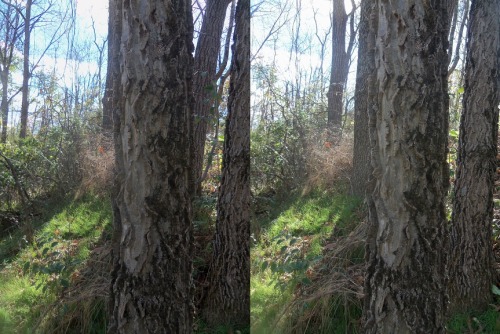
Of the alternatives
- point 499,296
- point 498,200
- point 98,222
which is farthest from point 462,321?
point 98,222

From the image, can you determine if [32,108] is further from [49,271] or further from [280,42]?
[280,42]

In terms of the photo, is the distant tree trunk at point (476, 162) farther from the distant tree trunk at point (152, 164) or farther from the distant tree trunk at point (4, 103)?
the distant tree trunk at point (4, 103)

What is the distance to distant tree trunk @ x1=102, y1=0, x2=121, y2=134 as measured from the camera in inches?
62.0

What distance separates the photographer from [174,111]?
1.62 m

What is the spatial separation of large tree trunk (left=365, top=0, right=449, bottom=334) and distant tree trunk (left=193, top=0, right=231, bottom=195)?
2.69 ft

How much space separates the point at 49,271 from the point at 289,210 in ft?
2.66

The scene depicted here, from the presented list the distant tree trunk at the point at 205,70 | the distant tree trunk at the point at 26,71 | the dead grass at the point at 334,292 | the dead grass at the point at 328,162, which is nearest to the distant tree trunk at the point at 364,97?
the dead grass at the point at 328,162

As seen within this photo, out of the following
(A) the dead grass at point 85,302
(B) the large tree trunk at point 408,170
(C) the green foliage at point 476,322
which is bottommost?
(C) the green foliage at point 476,322

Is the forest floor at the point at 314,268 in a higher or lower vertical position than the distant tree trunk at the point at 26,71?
lower

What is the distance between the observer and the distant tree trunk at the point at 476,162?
2754mm

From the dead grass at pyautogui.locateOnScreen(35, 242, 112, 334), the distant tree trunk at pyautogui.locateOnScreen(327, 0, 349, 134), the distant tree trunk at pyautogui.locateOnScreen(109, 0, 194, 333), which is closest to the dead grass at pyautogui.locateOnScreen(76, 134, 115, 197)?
the distant tree trunk at pyautogui.locateOnScreen(109, 0, 194, 333)

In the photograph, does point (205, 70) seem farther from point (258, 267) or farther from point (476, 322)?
point (476, 322)

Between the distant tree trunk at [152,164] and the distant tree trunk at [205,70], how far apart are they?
1.26ft

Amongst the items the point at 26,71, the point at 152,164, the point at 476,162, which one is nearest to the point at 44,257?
the point at 152,164
